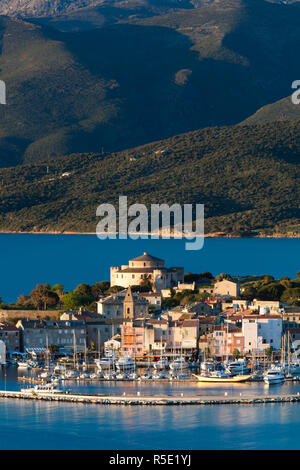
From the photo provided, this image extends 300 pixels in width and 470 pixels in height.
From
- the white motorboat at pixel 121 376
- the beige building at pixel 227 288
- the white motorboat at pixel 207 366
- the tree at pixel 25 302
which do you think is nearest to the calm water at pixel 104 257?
Answer: the tree at pixel 25 302

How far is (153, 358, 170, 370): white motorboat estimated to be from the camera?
54.5 metres

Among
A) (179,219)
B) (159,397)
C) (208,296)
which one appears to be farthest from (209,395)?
(179,219)

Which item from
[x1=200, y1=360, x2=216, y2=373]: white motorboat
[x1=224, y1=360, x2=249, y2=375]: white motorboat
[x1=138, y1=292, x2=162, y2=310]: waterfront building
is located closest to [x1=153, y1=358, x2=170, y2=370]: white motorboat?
[x1=200, y1=360, x2=216, y2=373]: white motorboat

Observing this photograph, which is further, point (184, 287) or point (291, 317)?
point (184, 287)

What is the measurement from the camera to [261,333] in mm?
56562

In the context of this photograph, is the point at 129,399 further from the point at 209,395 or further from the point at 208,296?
the point at 208,296

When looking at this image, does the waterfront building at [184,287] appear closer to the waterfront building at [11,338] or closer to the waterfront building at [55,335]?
the waterfront building at [55,335]

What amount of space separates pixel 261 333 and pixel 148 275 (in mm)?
22399

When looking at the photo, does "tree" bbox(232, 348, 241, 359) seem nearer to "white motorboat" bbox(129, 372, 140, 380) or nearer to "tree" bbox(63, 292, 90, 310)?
"white motorboat" bbox(129, 372, 140, 380)

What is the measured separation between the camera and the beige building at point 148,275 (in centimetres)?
7786

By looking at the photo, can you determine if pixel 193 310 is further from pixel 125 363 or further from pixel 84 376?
pixel 84 376

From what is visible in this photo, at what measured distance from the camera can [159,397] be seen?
47.1 m

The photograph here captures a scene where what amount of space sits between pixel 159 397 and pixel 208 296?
24586mm

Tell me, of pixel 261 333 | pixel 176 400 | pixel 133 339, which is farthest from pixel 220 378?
pixel 133 339
